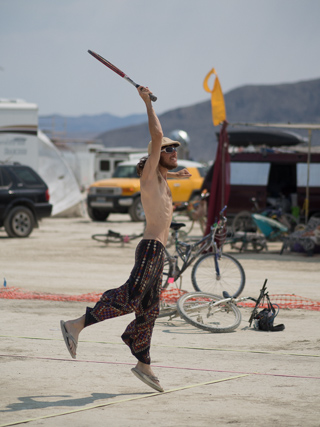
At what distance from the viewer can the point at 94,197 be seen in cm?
2619

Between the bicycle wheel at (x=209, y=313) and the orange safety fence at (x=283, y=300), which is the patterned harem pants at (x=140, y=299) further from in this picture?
the orange safety fence at (x=283, y=300)

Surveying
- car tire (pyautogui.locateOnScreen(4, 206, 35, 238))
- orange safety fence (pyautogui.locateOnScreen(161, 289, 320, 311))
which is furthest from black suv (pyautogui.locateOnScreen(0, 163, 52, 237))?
orange safety fence (pyautogui.locateOnScreen(161, 289, 320, 311))

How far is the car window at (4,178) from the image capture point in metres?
20.1

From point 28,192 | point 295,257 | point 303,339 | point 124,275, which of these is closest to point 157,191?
point 303,339

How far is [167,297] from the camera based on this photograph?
403 inches

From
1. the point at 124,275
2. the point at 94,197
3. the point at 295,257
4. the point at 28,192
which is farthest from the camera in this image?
the point at 94,197

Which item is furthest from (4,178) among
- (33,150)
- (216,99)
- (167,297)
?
(167,297)

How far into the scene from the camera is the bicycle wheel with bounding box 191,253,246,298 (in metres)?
10.7

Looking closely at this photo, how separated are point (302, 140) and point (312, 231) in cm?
771

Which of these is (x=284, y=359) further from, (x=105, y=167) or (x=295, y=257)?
(x=105, y=167)

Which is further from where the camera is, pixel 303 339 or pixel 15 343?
pixel 303 339

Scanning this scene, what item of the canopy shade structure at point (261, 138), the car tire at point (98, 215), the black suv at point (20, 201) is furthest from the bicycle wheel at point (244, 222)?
the car tire at point (98, 215)

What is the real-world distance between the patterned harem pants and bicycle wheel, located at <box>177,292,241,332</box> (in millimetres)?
2404

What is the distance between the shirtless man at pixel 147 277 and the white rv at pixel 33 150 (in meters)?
19.6
